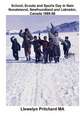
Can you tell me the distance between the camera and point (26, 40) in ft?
4.60

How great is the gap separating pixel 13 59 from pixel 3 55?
5 cm

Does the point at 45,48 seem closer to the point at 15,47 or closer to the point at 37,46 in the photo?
the point at 37,46

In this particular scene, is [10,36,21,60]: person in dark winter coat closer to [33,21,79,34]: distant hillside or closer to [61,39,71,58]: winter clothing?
[33,21,79,34]: distant hillside

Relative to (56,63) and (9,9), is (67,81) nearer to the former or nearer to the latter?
(56,63)

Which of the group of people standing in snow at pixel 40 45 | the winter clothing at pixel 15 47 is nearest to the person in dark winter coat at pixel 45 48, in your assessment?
the group of people standing in snow at pixel 40 45

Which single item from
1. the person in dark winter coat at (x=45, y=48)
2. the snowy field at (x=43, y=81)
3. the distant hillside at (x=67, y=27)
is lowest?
the snowy field at (x=43, y=81)

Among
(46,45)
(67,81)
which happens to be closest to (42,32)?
(46,45)

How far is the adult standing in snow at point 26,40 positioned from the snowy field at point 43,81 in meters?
0.02

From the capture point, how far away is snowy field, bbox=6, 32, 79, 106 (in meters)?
1.38

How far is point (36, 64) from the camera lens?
1.41 metres

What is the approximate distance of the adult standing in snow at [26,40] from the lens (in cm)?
139

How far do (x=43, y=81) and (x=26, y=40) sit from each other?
22 centimetres

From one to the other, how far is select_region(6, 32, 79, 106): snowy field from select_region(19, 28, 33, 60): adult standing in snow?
0.02 meters

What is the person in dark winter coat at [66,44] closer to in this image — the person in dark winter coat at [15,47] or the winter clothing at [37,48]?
the winter clothing at [37,48]
